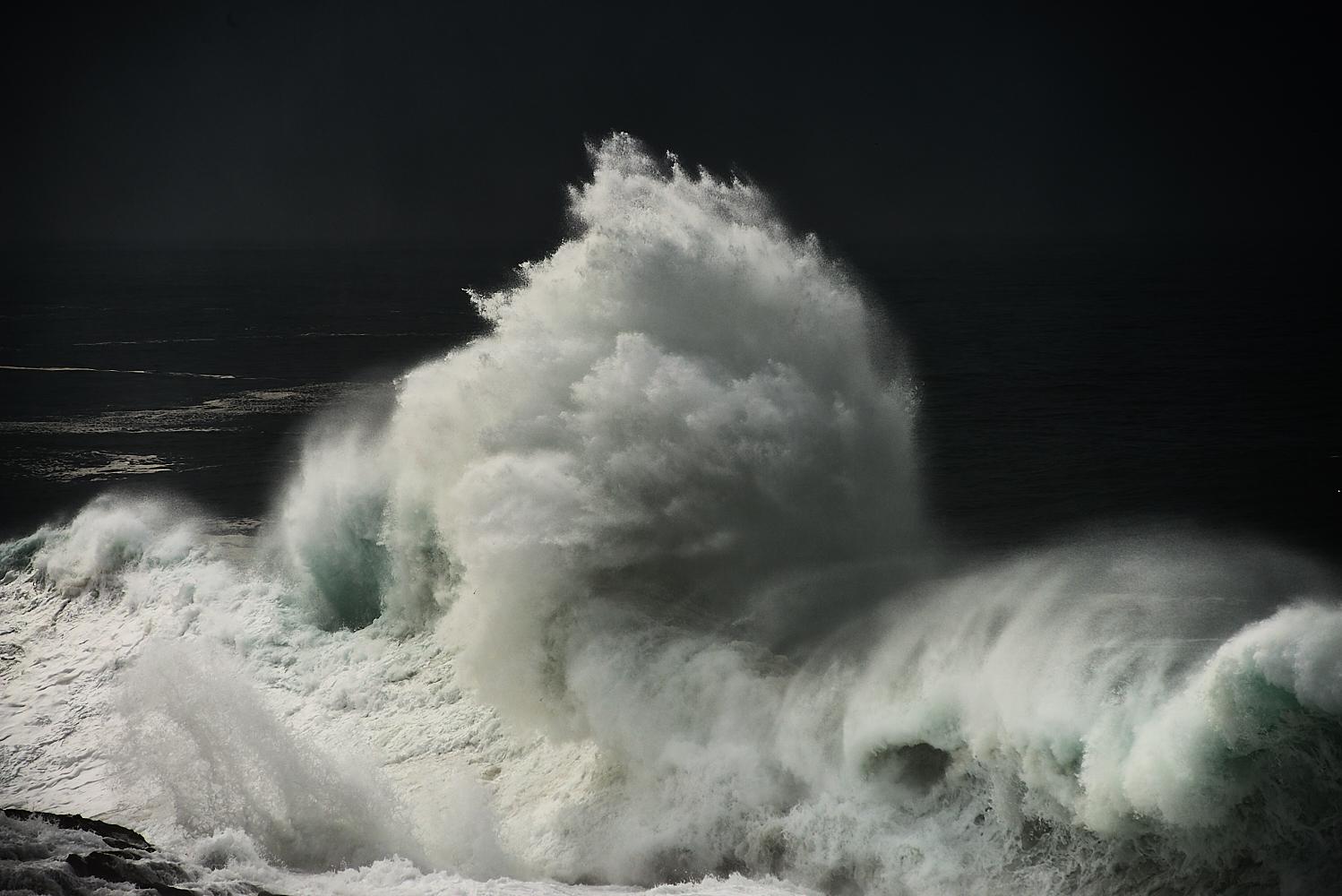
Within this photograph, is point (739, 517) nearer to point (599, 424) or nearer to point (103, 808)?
point (599, 424)

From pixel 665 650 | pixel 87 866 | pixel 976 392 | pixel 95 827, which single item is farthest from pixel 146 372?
pixel 87 866

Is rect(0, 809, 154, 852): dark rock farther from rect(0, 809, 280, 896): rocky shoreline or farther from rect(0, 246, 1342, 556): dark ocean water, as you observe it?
rect(0, 246, 1342, 556): dark ocean water

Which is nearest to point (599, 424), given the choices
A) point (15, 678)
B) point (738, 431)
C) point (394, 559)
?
point (738, 431)

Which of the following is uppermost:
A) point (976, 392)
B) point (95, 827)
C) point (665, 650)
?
point (976, 392)

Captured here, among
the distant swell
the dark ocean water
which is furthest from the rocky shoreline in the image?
the distant swell

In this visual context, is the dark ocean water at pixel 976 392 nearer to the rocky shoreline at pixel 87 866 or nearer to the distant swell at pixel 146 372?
the distant swell at pixel 146 372

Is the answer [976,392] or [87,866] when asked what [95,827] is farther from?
[976,392]
